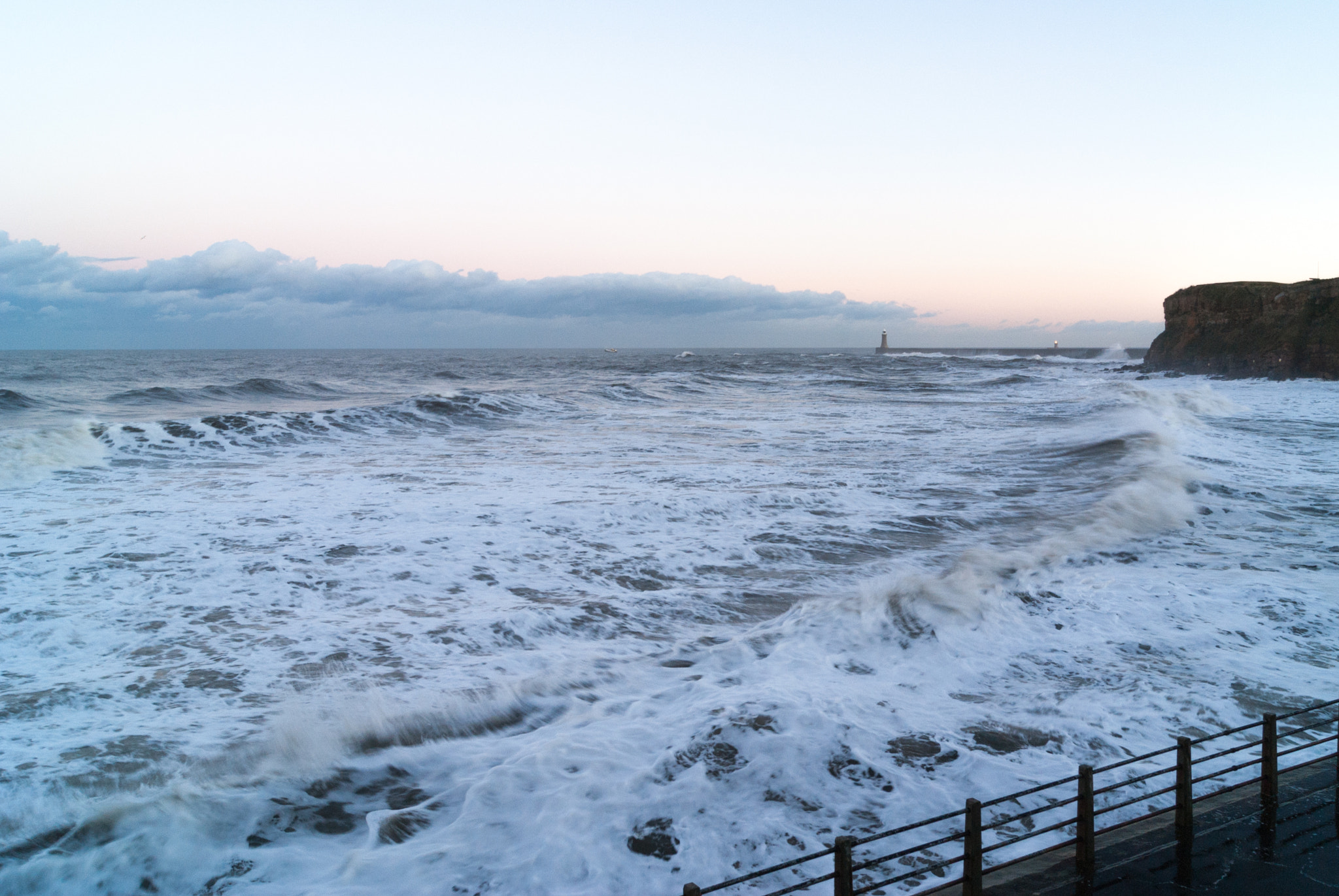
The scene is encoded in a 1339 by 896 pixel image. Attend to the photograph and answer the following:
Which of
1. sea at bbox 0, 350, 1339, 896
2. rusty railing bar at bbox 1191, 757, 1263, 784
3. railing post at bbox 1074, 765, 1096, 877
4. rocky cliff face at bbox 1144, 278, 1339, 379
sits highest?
rocky cliff face at bbox 1144, 278, 1339, 379

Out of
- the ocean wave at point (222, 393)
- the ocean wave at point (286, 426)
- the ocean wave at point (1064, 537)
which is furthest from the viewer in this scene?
Answer: the ocean wave at point (222, 393)

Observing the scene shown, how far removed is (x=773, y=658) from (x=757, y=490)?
20.4 feet

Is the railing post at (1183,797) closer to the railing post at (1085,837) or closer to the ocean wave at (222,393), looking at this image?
the railing post at (1085,837)

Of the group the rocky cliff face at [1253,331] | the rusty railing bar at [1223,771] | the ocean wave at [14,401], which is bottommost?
the rusty railing bar at [1223,771]

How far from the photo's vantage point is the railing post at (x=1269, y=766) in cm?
261

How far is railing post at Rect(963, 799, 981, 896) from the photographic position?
2.18 metres

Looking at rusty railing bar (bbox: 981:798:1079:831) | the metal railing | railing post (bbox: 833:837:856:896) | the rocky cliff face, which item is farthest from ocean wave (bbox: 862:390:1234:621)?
the rocky cliff face

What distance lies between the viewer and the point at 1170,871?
2547 millimetres

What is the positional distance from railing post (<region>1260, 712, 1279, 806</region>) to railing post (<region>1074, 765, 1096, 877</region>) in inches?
28.1

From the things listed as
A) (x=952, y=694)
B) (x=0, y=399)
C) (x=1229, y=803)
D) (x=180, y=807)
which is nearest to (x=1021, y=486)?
(x=952, y=694)

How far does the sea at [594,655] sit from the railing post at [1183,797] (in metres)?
0.86

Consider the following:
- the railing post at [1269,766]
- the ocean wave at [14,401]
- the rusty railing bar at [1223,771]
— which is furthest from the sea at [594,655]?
the ocean wave at [14,401]

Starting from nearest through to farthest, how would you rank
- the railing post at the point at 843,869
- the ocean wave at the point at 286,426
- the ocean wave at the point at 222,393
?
the railing post at the point at 843,869 → the ocean wave at the point at 286,426 → the ocean wave at the point at 222,393

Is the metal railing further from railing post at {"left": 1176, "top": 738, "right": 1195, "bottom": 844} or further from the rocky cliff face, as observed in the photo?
the rocky cliff face
